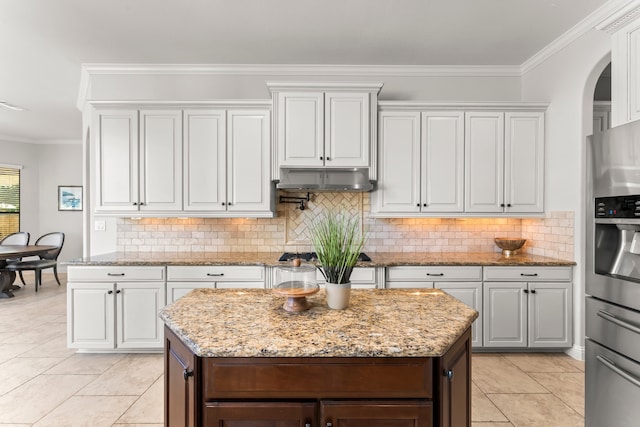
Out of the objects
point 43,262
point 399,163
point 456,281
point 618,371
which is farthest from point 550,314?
point 43,262

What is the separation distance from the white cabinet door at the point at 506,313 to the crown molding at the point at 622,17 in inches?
83.8

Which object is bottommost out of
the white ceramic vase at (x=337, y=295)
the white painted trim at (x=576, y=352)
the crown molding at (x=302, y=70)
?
the white painted trim at (x=576, y=352)

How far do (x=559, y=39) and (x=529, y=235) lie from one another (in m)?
1.95

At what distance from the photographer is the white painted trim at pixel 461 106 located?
353 cm

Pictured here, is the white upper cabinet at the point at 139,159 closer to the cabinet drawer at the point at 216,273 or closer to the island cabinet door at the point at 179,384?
the cabinet drawer at the point at 216,273

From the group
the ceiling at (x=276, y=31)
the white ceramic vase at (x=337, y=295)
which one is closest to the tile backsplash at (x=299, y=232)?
the ceiling at (x=276, y=31)

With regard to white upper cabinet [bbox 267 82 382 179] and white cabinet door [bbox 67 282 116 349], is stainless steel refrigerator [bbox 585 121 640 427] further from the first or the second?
white cabinet door [bbox 67 282 116 349]

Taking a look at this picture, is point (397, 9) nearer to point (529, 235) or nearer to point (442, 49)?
point (442, 49)

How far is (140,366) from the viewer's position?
3090mm

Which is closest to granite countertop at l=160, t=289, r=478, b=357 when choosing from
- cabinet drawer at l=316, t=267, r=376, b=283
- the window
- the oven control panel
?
the oven control panel

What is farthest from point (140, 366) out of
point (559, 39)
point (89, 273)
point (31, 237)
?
point (31, 237)

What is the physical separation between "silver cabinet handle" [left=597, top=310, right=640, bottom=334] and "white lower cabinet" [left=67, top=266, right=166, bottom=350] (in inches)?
131

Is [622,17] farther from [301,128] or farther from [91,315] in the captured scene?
[91,315]

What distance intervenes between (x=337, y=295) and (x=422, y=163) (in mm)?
2381
